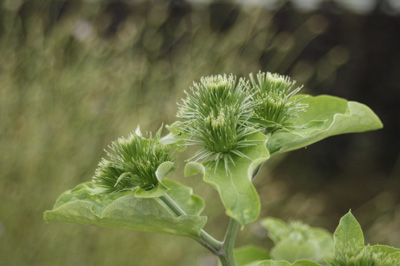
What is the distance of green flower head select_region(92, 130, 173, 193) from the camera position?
0.63 meters

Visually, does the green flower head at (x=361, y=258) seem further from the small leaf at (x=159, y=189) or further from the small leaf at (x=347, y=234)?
the small leaf at (x=159, y=189)

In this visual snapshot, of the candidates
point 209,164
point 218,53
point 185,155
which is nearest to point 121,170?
point 209,164

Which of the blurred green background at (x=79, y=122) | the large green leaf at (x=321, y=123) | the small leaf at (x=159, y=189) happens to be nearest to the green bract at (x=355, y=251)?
the large green leaf at (x=321, y=123)

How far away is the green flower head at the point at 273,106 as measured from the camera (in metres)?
0.62

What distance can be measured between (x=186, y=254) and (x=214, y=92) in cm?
202

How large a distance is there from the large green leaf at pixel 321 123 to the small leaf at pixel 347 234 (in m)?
0.10

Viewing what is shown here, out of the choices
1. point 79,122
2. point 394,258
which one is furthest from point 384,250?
point 79,122

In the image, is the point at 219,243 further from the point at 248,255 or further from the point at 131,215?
the point at 248,255

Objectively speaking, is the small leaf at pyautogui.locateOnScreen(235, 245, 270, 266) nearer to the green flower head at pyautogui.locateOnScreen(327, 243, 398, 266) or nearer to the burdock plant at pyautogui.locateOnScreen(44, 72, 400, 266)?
the burdock plant at pyautogui.locateOnScreen(44, 72, 400, 266)

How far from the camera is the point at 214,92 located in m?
0.64

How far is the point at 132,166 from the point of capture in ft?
2.10

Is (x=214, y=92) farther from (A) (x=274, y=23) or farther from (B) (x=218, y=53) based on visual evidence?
(A) (x=274, y=23)

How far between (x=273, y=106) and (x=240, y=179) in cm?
12

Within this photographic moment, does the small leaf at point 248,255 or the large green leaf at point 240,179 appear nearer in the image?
the large green leaf at point 240,179
